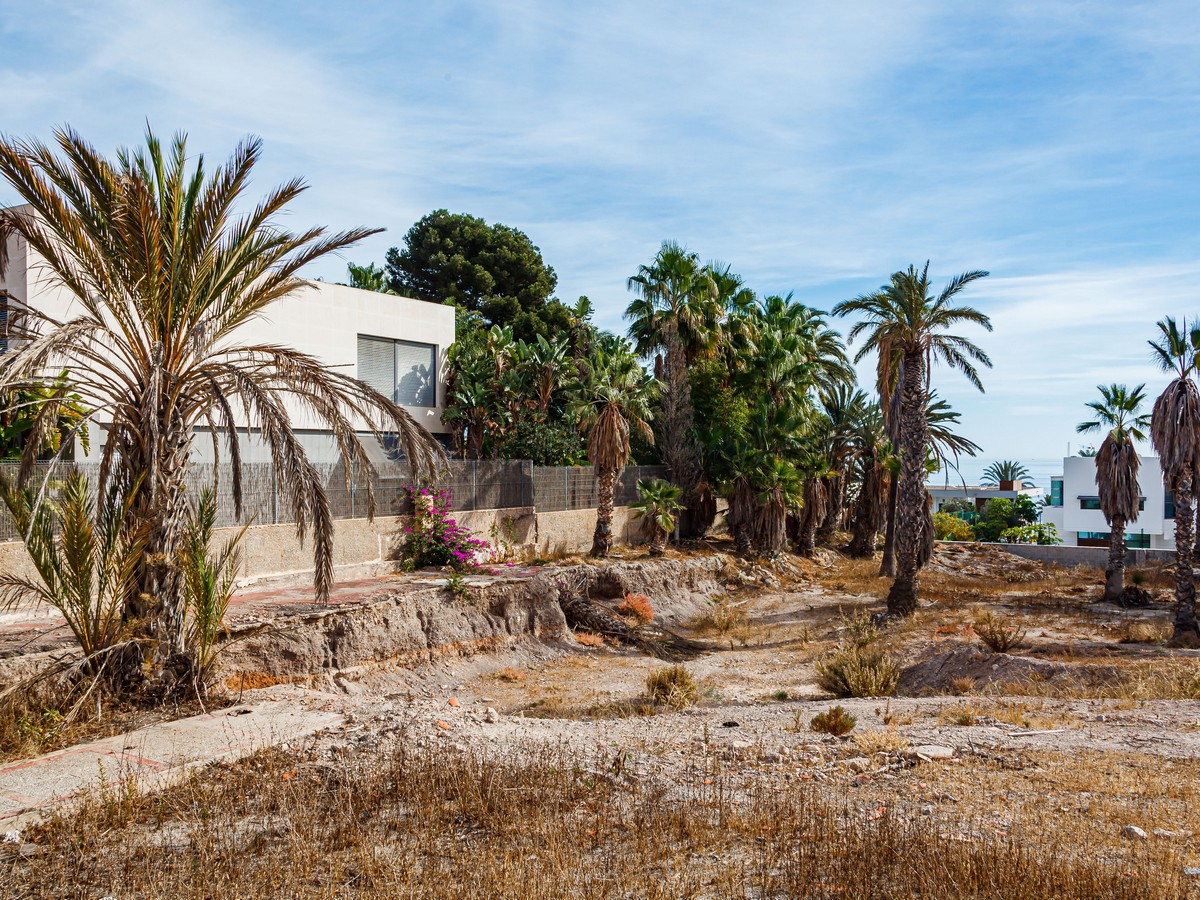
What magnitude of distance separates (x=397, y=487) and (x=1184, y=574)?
63.9 feet

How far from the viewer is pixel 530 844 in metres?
6.51

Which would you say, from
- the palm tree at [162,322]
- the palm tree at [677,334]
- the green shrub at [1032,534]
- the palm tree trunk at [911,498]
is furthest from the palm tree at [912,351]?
the green shrub at [1032,534]

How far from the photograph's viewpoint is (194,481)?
16625 mm

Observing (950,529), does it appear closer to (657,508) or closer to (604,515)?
(657,508)

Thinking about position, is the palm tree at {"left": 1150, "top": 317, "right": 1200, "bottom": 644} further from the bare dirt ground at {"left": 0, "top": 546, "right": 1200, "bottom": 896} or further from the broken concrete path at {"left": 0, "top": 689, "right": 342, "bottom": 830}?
the broken concrete path at {"left": 0, "top": 689, "right": 342, "bottom": 830}

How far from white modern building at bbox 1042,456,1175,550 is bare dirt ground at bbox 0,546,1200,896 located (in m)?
34.9

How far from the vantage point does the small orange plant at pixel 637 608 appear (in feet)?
75.8

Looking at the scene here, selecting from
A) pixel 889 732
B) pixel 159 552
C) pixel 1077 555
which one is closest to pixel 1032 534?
pixel 1077 555

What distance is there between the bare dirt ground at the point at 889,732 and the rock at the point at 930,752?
0.08ft

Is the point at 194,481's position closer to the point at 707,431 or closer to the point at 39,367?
the point at 39,367

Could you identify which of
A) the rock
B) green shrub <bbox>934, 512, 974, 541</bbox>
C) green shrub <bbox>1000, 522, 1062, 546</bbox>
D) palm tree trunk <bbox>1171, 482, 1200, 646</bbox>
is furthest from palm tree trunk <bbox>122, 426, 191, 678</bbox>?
green shrub <bbox>1000, 522, 1062, 546</bbox>

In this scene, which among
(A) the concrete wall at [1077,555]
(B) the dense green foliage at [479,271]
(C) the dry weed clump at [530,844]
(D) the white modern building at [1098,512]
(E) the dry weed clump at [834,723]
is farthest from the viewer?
(D) the white modern building at [1098,512]

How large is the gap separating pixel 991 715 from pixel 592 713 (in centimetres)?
553

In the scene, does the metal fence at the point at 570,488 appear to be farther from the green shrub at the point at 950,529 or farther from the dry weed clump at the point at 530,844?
the green shrub at the point at 950,529
